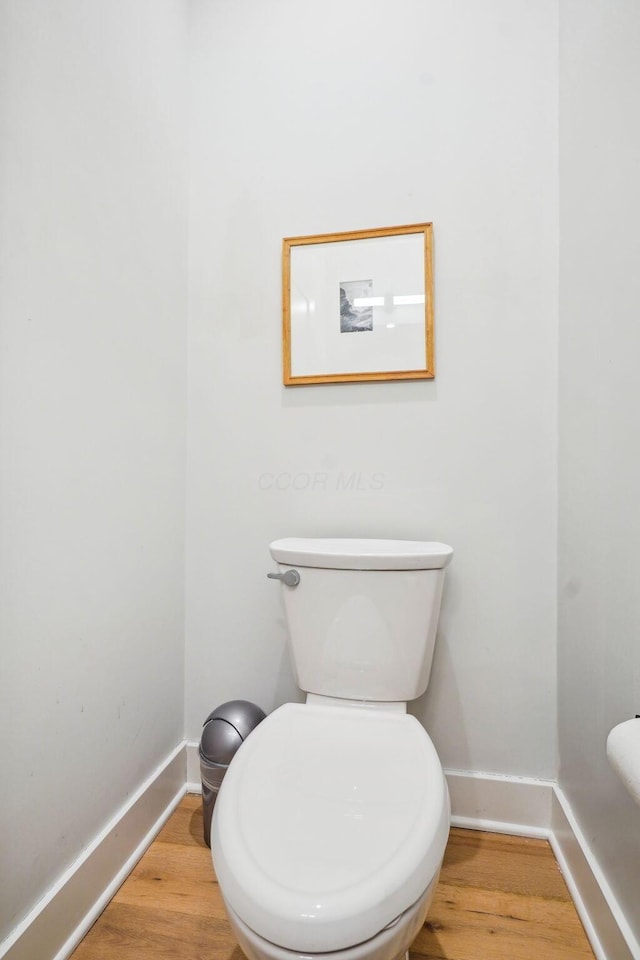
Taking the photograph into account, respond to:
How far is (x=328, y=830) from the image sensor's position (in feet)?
2.18

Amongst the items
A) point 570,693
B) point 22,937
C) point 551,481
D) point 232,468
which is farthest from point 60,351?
point 570,693

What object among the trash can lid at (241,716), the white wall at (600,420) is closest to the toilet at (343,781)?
the trash can lid at (241,716)

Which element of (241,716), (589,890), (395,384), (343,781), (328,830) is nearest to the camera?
(328,830)

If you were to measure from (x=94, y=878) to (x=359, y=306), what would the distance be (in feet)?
4.66

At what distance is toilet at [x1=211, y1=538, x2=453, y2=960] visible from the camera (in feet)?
1.88

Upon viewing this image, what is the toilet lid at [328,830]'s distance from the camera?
1.85 ft

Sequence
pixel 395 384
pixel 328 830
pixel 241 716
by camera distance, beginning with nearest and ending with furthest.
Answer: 1. pixel 328 830
2. pixel 241 716
3. pixel 395 384

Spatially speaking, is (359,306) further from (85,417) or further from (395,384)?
(85,417)

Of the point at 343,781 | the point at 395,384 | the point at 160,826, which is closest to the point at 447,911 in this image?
the point at 343,781

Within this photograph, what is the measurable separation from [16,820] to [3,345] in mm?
776

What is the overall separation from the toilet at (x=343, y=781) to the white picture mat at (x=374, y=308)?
481 mm

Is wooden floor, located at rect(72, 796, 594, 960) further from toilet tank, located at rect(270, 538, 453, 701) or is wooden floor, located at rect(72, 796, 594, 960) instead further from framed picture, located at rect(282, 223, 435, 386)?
framed picture, located at rect(282, 223, 435, 386)

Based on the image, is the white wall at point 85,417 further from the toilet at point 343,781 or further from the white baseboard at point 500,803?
the white baseboard at point 500,803

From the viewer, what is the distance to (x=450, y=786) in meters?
1.23
